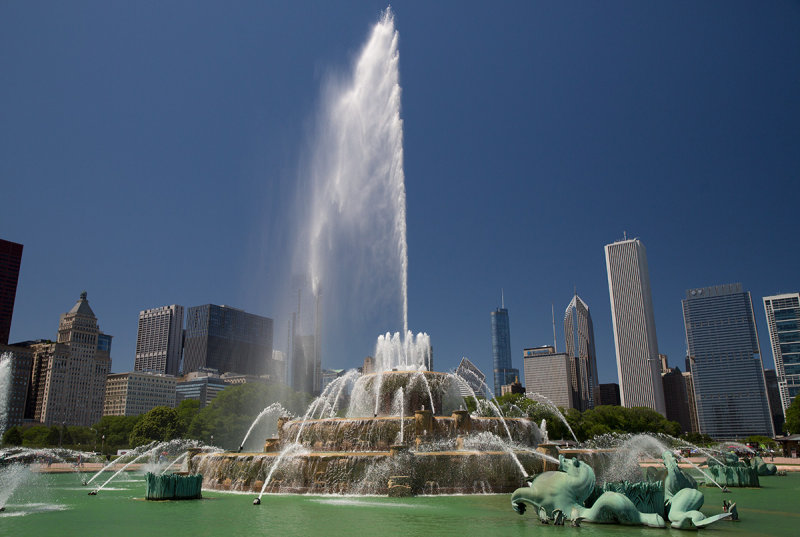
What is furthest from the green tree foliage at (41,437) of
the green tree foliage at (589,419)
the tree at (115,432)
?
the green tree foliage at (589,419)

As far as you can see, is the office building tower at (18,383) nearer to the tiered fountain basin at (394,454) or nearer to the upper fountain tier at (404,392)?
the upper fountain tier at (404,392)

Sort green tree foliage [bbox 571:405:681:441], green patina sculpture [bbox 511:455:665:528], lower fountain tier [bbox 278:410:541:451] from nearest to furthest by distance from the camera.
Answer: green patina sculpture [bbox 511:455:665:528] → lower fountain tier [bbox 278:410:541:451] → green tree foliage [bbox 571:405:681:441]

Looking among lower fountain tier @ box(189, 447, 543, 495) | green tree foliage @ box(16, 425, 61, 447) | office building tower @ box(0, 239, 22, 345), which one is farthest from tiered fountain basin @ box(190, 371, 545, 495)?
office building tower @ box(0, 239, 22, 345)

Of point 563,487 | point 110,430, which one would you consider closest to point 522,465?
point 563,487

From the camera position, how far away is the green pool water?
47.1 ft

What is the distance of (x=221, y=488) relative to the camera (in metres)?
26.6

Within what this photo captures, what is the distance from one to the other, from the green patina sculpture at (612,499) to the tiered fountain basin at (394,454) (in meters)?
7.58

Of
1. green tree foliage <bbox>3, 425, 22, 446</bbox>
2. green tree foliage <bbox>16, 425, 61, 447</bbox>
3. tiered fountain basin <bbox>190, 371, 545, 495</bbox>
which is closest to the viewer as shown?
tiered fountain basin <bbox>190, 371, 545, 495</bbox>

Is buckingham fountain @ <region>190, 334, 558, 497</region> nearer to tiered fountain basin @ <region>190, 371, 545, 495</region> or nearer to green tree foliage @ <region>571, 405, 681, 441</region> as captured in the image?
tiered fountain basin @ <region>190, 371, 545, 495</region>

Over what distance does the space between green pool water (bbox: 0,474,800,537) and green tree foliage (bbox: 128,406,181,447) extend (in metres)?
62.7

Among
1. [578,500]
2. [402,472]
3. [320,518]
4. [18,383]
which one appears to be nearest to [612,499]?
[578,500]

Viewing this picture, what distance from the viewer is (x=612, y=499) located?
15148 mm

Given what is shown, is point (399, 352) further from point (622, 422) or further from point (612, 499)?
point (622, 422)

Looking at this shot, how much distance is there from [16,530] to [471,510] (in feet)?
41.1
